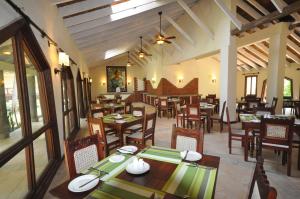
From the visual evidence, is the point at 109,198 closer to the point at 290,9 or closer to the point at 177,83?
the point at 290,9

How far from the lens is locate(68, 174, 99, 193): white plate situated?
1285 mm

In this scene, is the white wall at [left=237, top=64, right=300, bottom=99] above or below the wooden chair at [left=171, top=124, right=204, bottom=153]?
above

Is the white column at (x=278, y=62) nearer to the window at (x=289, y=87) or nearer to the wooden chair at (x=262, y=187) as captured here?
the window at (x=289, y=87)

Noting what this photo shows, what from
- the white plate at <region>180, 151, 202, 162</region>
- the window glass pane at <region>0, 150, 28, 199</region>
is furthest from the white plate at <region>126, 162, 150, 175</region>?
the window glass pane at <region>0, 150, 28, 199</region>

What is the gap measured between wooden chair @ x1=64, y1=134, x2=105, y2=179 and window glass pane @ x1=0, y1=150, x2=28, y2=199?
3.50 feet

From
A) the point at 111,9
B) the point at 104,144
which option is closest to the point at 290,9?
the point at 111,9

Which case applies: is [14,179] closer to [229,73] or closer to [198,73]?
[229,73]

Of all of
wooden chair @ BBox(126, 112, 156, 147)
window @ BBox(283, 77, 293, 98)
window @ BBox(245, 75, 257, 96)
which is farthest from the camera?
window @ BBox(245, 75, 257, 96)

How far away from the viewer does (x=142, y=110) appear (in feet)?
14.8

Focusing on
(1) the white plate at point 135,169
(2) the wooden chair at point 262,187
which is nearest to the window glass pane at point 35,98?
(1) the white plate at point 135,169

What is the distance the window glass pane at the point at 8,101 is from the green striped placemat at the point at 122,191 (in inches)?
59.4

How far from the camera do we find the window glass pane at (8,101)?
221cm

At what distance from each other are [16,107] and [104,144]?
4.55ft

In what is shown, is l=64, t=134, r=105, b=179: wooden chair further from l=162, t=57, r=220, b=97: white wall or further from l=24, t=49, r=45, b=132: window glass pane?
l=162, t=57, r=220, b=97: white wall
